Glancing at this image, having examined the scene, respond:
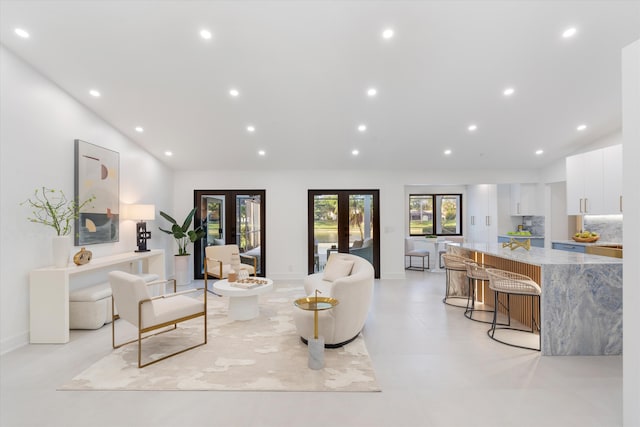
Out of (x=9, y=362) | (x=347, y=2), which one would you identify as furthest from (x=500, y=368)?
(x=9, y=362)

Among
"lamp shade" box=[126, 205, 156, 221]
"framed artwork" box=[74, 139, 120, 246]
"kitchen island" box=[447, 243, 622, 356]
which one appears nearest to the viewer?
"kitchen island" box=[447, 243, 622, 356]

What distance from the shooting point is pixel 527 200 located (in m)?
7.84

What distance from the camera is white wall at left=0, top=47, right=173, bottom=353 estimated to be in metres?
3.54

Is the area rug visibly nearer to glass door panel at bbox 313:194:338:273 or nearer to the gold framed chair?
the gold framed chair

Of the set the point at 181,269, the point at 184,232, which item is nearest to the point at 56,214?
the point at 184,232

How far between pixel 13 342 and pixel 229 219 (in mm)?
4278

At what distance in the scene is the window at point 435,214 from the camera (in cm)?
984

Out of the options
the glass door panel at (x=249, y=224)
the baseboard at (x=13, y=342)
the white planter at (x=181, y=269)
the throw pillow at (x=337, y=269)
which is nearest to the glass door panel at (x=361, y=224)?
the glass door panel at (x=249, y=224)

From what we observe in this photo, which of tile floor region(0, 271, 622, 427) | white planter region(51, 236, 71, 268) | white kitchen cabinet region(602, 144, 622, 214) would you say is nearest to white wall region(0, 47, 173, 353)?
white planter region(51, 236, 71, 268)

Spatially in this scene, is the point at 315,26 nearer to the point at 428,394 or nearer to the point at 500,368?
the point at 428,394

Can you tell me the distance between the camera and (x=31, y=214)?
384 cm

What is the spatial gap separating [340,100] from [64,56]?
3449 millimetres

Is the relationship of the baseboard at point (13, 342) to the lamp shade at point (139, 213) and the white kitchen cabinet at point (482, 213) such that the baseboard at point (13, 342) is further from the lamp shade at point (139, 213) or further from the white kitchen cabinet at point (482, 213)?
the white kitchen cabinet at point (482, 213)

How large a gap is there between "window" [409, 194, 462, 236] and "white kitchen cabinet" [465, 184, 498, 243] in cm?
36
